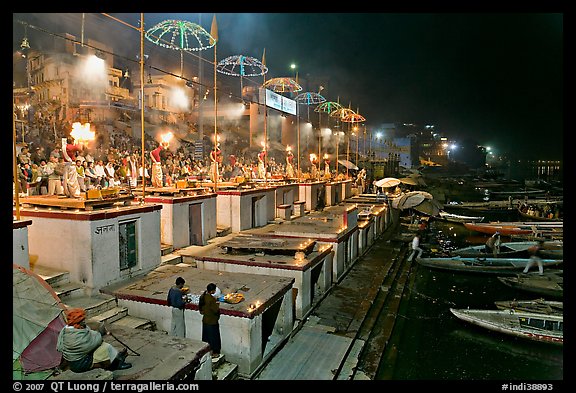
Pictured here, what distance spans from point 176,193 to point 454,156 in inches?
6599

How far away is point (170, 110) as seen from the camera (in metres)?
61.6

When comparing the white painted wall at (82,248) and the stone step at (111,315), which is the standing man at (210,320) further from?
the white painted wall at (82,248)

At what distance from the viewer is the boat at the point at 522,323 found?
1578 centimetres

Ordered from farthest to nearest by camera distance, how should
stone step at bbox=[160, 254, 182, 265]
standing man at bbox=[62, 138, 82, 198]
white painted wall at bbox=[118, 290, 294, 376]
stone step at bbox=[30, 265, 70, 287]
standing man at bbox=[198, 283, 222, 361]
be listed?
stone step at bbox=[160, 254, 182, 265] < standing man at bbox=[62, 138, 82, 198] < stone step at bbox=[30, 265, 70, 287] < white painted wall at bbox=[118, 290, 294, 376] < standing man at bbox=[198, 283, 222, 361]

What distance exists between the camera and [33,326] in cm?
741

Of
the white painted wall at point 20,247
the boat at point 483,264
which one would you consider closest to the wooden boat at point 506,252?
the boat at point 483,264

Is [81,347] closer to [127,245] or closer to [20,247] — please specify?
[20,247]

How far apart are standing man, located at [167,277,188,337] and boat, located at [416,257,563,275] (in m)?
21.6

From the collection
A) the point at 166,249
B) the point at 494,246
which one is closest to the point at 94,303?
the point at 166,249

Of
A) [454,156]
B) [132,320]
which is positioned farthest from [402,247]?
[454,156]

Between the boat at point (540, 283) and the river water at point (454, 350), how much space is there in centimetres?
185

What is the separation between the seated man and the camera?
671 cm

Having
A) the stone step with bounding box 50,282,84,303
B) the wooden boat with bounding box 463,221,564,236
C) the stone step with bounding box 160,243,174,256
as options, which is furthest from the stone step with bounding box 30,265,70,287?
the wooden boat with bounding box 463,221,564,236

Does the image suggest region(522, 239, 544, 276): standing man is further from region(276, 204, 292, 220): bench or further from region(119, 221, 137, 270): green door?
region(119, 221, 137, 270): green door
